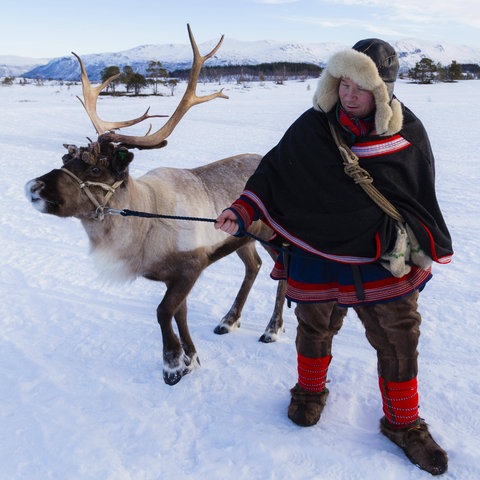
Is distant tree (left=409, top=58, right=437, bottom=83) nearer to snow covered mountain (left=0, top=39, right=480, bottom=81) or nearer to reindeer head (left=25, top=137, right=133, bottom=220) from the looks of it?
reindeer head (left=25, top=137, right=133, bottom=220)

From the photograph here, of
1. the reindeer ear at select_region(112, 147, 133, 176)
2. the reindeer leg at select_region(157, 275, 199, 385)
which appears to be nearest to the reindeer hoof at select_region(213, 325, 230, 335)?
the reindeer leg at select_region(157, 275, 199, 385)

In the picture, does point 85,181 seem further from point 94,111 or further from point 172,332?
point 172,332

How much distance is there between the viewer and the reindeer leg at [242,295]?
3.86 meters

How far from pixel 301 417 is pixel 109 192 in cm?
171

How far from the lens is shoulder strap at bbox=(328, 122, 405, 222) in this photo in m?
2.15

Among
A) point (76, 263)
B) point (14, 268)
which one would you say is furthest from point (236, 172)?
point (14, 268)

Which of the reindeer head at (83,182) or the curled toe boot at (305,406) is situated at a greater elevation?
the reindeer head at (83,182)

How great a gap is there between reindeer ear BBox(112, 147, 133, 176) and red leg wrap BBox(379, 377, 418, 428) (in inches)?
74.3

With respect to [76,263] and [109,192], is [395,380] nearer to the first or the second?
[109,192]

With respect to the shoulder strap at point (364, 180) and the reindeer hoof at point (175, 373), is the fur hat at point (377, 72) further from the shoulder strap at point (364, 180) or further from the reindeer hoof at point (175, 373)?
the reindeer hoof at point (175, 373)

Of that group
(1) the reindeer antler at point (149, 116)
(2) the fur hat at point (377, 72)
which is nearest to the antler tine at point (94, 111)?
(1) the reindeer antler at point (149, 116)

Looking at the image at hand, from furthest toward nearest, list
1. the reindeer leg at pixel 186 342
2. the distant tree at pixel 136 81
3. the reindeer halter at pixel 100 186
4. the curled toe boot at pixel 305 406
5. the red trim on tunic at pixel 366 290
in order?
1. the distant tree at pixel 136 81
2. the reindeer leg at pixel 186 342
3. the reindeer halter at pixel 100 186
4. the curled toe boot at pixel 305 406
5. the red trim on tunic at pixel 366 290

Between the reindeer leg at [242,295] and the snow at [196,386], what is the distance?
0.08 metres

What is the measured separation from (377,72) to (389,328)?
3.82ft
